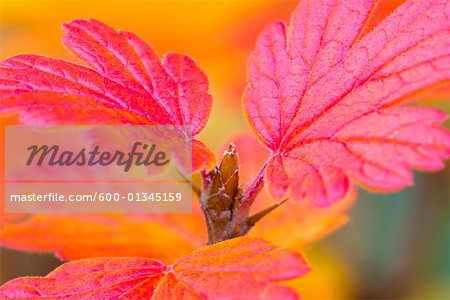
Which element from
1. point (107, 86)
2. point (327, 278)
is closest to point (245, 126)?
point (327, 278)

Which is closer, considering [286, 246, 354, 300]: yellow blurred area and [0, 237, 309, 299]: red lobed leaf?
[0, 237, 309, 299]: red lobed leaf

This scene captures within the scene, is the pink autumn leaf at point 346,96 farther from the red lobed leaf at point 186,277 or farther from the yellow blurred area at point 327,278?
the yellow blurred area at point 327,278

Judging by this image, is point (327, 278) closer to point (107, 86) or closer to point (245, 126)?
point (245, 126)

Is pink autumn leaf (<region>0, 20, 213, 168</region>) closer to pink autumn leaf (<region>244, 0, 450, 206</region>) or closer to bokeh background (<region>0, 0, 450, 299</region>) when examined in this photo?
pink autumn leaf (<region>244, 0, 450, 206</region>)

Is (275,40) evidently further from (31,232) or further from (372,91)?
(31,232)

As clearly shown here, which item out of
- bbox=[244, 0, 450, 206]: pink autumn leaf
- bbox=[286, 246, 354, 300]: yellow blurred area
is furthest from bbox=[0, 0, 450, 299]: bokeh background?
bbox=[244, 0, 450, 206]: pink autumn leaf

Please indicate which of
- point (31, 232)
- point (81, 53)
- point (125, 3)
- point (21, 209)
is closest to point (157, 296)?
point (81, 53)
